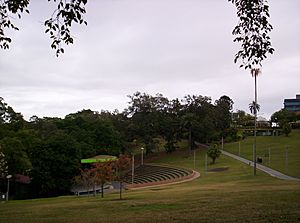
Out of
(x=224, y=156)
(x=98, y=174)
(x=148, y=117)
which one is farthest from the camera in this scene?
(x=148, y=117)

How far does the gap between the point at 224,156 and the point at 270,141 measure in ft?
58.7

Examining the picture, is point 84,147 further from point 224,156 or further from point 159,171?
point 224,156

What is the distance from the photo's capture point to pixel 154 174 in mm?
61469

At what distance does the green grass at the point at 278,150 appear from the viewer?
2089 inches

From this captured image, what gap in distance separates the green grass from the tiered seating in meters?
13.0

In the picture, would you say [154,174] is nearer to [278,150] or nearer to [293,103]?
[278,150]

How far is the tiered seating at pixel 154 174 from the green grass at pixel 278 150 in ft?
42.5

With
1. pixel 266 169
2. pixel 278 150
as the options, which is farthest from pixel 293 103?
pixel 266 169

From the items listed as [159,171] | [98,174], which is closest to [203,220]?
[98,174]

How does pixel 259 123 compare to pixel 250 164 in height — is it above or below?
above

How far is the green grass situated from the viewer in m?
53.1

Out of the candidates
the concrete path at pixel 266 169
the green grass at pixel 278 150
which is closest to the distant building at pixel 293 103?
the green grass at pixel 278 150

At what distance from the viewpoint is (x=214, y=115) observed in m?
83.5

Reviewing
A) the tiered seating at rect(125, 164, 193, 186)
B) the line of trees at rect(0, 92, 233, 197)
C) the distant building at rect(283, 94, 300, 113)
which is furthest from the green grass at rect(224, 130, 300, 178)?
the distant building at rect(283, 94, 300, 113)
